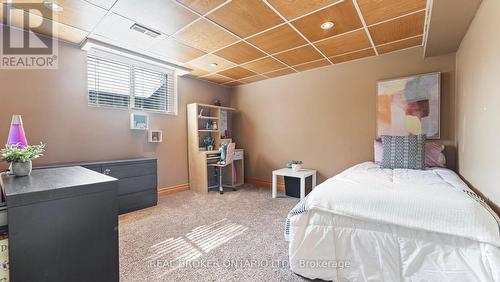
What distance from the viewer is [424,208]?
141 cm

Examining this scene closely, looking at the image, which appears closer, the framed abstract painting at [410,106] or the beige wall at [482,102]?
the beige wall at [482,102]

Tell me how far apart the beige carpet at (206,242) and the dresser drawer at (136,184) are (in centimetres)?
34

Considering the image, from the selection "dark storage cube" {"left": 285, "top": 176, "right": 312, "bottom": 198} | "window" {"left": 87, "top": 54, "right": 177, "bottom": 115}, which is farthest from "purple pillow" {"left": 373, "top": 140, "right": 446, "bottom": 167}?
"window" {"left": 87, "top": 54, "right": 177, "bottom": 115}

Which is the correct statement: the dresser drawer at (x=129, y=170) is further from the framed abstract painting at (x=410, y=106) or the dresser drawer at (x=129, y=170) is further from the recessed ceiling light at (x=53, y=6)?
the framed abstract painting at (x=410, y=106)

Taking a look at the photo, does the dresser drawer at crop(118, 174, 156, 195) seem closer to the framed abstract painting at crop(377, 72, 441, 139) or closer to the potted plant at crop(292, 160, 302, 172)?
the potted plant at crop(292, 160, 302, 172)

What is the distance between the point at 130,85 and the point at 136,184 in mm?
1740

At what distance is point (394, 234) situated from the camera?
146cm

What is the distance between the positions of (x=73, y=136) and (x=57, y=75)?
0.85 meters

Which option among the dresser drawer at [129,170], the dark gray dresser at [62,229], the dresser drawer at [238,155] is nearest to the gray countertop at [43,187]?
the dark gray dresser at [62,229]

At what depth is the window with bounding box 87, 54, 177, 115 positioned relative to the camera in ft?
10.9

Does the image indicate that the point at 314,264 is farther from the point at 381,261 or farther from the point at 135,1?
the point at 135,1

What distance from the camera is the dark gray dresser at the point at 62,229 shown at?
911mm

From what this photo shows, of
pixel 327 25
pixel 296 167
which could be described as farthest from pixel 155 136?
pixel 327 25

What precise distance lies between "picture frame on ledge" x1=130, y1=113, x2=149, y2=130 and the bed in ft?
10.2
